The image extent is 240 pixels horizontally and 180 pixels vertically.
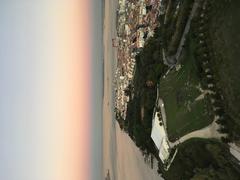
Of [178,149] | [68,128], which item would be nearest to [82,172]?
[68,128]

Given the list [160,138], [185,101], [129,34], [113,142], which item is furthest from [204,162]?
[113,142]

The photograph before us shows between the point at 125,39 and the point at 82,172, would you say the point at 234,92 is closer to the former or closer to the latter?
the point at 125,39

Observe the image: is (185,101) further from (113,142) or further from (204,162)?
(113,142)

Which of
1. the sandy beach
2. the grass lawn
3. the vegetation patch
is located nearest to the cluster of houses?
the sandy beach

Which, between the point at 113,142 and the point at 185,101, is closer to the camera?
the point at 185,101

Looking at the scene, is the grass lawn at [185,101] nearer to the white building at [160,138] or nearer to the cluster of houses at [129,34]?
the white building at [160,138]

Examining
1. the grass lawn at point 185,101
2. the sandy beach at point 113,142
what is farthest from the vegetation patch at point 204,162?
the sandy beach at point 113,142
